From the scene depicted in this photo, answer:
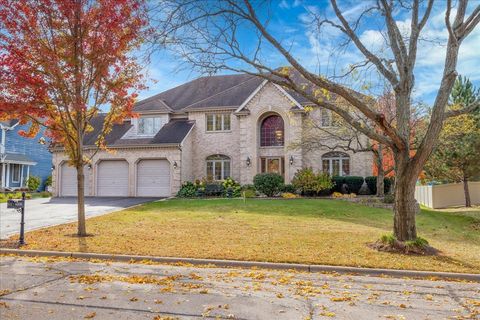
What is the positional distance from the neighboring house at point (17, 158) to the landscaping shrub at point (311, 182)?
71.0ft

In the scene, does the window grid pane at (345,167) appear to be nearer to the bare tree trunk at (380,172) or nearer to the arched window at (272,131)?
the bare tree trunk at (380,172)

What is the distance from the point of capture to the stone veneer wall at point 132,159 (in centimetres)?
A: 2591

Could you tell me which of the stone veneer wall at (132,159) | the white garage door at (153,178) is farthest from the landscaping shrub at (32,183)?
the white garage door at (153,178)

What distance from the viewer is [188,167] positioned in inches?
1088

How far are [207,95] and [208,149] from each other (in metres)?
5.11

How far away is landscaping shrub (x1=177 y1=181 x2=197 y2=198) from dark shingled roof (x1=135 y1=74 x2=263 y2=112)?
237 inches

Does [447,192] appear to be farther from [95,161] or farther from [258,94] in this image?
[95,161]

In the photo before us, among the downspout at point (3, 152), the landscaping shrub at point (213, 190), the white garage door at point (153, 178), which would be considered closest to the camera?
the landscaping shrub at point (213, 190)

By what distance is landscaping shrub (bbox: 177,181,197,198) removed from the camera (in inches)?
982

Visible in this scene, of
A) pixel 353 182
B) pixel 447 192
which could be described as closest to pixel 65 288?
pixel 353 182

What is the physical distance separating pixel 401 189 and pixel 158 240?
21.4 feet

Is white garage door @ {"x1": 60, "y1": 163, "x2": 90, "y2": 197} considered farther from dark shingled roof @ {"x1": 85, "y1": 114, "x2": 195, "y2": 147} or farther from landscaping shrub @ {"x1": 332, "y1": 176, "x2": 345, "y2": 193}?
landscaping shrub @ {"x1": 332, "y1": 176, "x2": 345, "y2": 193}

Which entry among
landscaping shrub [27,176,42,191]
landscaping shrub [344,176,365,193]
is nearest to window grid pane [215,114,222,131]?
landscaping shrub [344,176,365,193]

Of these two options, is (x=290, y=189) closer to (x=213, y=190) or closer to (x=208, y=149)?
(x=213, y=190)
